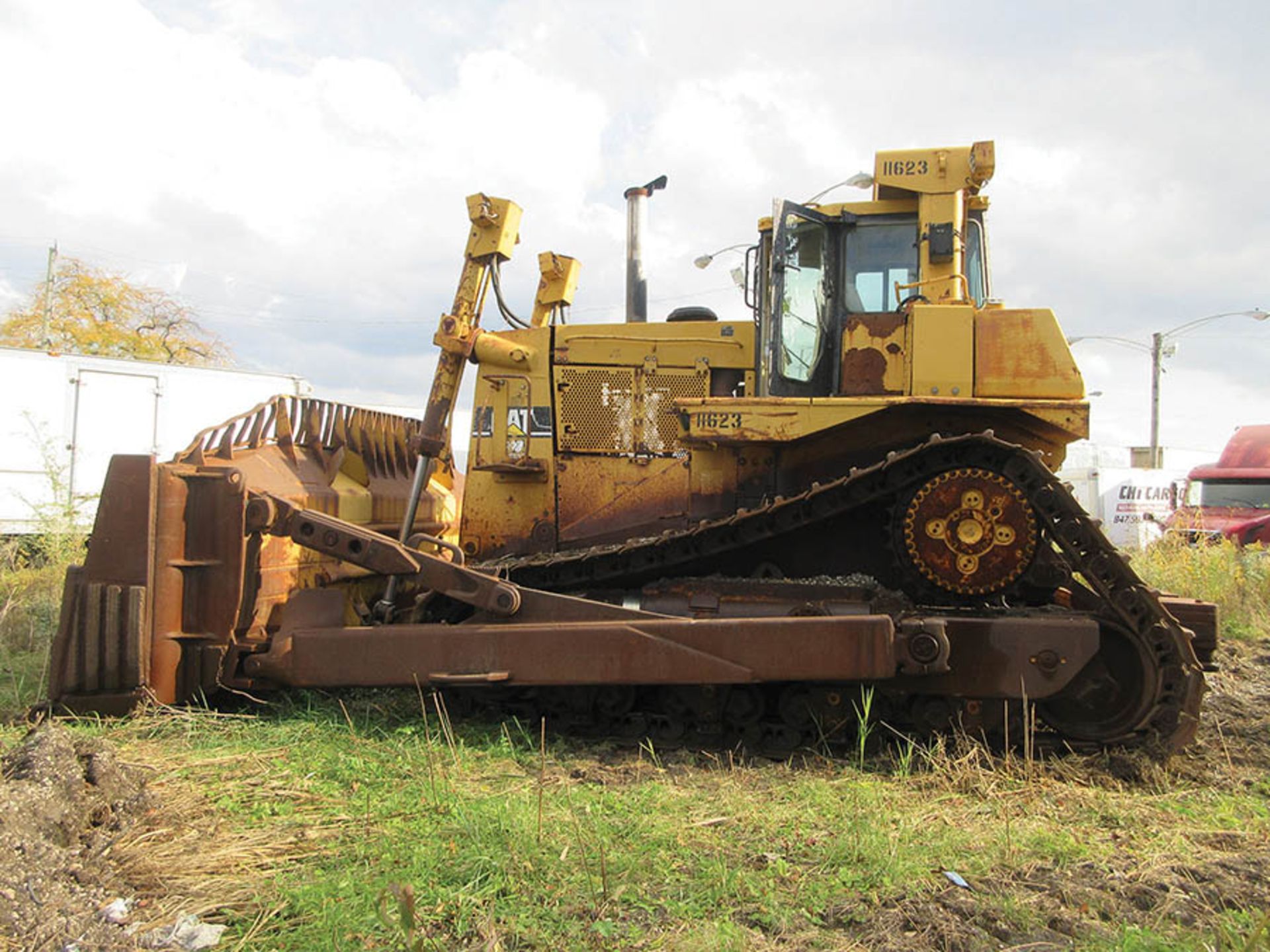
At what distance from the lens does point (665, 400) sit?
6.02 m

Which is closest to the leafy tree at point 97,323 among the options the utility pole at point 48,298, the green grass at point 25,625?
the utility pole at point 48,298

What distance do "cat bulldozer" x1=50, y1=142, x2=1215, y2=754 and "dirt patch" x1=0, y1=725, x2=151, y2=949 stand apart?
4.60ft

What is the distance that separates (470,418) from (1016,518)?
3.64m

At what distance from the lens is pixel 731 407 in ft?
16.8

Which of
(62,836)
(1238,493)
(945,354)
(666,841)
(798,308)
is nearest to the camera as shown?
(62,836)

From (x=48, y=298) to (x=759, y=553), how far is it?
33792mm

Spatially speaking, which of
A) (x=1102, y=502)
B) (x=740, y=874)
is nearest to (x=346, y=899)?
(x=740, y=874)

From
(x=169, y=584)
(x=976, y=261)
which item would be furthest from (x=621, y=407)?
(x=169, y=584)

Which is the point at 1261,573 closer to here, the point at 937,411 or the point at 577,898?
the point at 937,411

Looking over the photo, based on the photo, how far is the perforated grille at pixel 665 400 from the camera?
5953 mm

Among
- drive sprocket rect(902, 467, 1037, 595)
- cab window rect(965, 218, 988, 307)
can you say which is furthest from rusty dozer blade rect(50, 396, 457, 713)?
cab window rect(965, 218, 988, 307)

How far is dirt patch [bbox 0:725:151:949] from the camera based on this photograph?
2.66 metres

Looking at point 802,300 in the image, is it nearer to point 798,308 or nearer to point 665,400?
point 798,308

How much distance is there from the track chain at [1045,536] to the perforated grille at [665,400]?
36.5 inches
